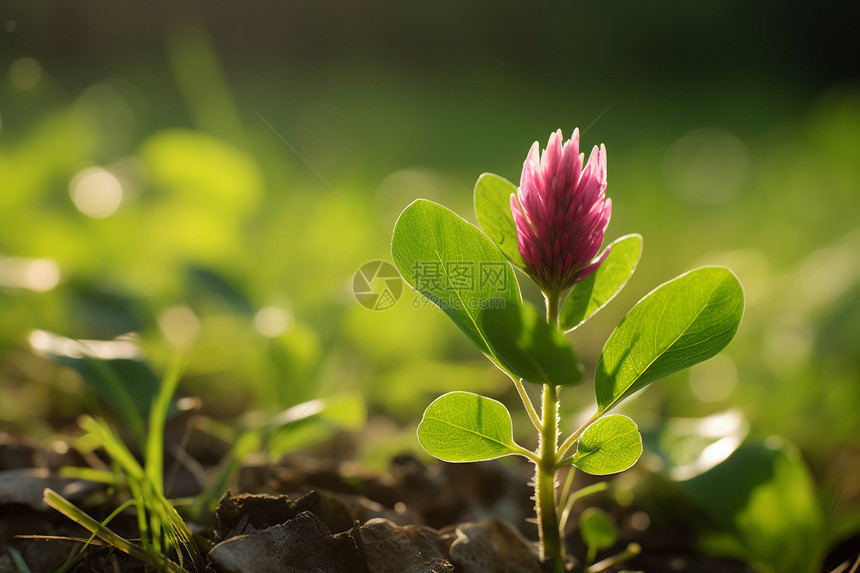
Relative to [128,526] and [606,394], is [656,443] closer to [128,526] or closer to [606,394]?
[606,394]

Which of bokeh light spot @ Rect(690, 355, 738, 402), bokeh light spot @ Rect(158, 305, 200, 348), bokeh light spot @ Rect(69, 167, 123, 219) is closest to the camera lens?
bokeh light spot @ Rect(158, 305, 200, 348)

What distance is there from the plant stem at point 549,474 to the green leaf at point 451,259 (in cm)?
8

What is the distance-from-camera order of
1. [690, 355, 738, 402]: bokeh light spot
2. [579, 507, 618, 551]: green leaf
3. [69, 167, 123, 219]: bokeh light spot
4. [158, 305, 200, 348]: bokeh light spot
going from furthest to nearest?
[69, 167, 123, 219]: bokeh light spot → [690, 355, 738, 402]: bokeh light spot → [158, 305, 200, 348]: bokeh light spot → [579, 507, 618, 551]: green leaf

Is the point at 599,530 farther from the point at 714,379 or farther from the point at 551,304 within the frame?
the point at 714,379

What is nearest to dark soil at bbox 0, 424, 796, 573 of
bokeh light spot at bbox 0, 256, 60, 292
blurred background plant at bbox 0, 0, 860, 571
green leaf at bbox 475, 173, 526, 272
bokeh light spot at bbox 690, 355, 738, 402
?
blurred background plant at bbox 0, 0, 860, 571

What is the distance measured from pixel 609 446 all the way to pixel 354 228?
71.3 inches

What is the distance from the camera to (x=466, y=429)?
844 mm

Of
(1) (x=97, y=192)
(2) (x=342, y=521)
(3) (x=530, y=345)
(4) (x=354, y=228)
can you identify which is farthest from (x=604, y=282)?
(1) (x=97, y=192)

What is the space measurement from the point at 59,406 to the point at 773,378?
6.16 feet

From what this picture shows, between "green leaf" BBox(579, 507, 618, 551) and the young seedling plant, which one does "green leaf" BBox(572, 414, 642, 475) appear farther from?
"green leaf" BBox(579, 507, 618, 551)

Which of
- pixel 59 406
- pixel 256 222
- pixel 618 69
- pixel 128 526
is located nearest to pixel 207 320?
pixel 59 406

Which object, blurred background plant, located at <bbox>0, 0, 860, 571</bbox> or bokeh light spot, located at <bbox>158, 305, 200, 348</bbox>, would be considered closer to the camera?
blurred background plant, located at <bbox>0, 0, 860, 571</bbox>

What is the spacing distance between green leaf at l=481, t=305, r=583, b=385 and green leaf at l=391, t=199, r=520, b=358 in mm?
63

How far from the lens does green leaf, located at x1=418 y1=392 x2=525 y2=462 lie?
827 millimetres
